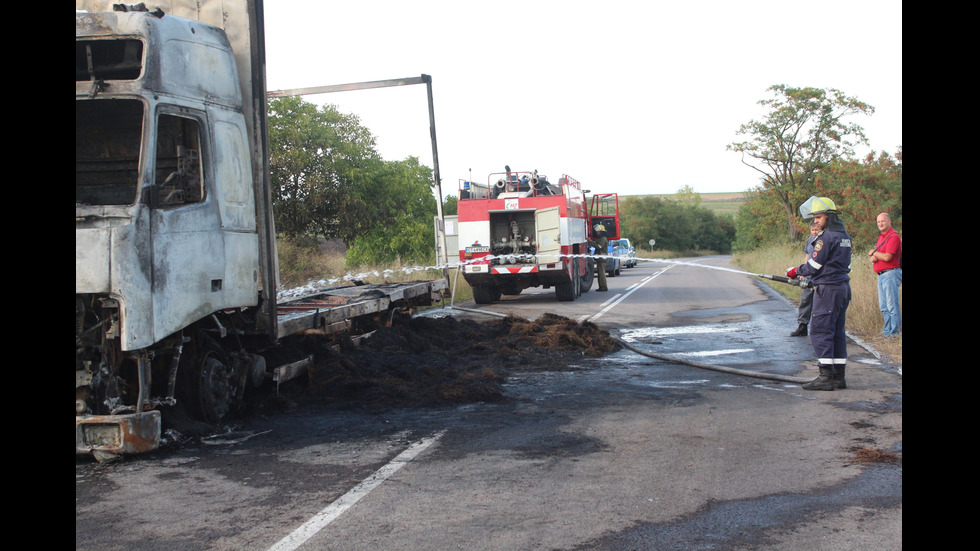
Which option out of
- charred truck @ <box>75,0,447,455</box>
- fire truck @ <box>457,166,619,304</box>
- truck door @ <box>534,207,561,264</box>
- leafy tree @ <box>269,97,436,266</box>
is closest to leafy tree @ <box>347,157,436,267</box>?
leafy tree @ <box>269,97,436,266</box>

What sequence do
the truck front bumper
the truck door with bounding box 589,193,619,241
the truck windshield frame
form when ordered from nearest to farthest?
the truck front bumper < the truck windshield frame < the truck door with bounding box 589,193,619,241

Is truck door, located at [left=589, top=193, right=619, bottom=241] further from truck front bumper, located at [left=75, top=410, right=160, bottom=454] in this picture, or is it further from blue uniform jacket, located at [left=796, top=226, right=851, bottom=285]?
truck front bumper, located at [left=75, top=410, right=160, bottom=454]

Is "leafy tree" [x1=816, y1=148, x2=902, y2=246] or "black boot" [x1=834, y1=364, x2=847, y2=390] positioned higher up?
"leafy tree" [x1=816, y1=148, x2=902, y2=246]

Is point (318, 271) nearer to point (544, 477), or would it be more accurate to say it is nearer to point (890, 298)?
point (890, 298)

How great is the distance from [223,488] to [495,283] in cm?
1492

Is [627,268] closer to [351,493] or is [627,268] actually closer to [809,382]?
[809,382]

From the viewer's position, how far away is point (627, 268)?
46750 mm

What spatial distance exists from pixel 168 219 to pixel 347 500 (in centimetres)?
252

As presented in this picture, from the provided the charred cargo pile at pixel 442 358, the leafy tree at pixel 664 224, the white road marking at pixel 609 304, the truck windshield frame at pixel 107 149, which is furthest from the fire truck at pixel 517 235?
the leafy tree at pixel 664 224

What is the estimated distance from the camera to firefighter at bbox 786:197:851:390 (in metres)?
8.02

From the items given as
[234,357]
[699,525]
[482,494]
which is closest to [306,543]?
[482,494]

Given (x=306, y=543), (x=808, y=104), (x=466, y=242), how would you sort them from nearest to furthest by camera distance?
(x=306, y=543) → (x=466, y=242) → (x=808, y=104)

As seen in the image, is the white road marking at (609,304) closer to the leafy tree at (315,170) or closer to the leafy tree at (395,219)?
the leafy tree at (395,219)

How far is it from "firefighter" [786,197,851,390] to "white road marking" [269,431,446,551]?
4310 millimetres
